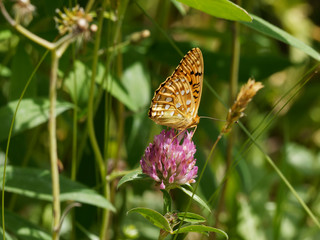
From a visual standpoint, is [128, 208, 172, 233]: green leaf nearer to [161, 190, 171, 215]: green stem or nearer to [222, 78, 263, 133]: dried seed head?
[161, 190, 171, 215]: green stem

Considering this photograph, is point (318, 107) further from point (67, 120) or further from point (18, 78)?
point (18, 78)

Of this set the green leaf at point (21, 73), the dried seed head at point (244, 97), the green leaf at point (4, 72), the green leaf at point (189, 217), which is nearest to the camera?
the dried seed head at point (244, 97)

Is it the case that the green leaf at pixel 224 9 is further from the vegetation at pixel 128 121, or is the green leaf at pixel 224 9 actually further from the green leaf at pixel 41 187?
the green leaf at pixel 41 187

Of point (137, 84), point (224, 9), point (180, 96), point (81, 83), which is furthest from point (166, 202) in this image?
point (137, 84)

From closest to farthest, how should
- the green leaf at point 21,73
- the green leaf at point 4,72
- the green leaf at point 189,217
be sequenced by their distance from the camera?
the green leaf at point 189,217 → the green leaf at point 21,73 → the green leaf at point 4,72

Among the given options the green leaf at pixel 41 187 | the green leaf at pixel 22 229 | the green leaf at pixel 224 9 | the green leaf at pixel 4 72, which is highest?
the green leaf at pixel 224 9

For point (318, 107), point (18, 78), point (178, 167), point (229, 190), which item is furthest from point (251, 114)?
point (178, 167)

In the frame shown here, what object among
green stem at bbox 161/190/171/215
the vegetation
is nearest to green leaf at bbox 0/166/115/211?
the vegetation

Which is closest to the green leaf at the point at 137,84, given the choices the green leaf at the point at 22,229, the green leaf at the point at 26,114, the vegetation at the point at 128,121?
the vegetation at the point at 128,121
